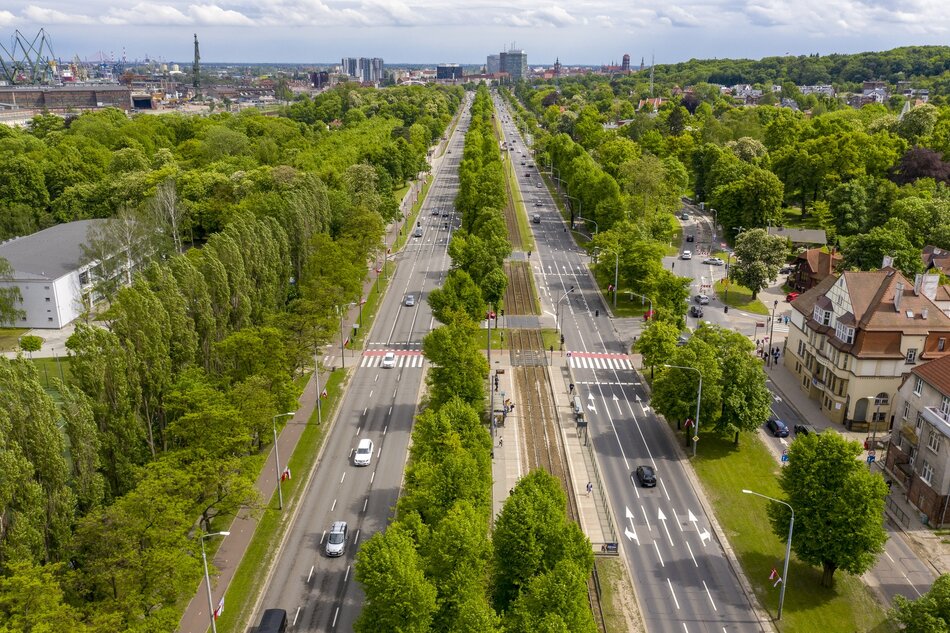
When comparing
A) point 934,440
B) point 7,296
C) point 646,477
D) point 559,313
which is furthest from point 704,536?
point 7,296

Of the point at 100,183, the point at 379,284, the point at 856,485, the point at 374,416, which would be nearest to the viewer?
the point at 856,485

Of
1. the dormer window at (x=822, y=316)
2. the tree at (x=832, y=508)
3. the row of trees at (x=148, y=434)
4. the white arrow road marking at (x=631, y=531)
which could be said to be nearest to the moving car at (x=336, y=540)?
the row of trees at (x=148, y=434)

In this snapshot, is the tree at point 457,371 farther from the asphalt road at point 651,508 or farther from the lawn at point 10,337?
the lawn at point 10,337

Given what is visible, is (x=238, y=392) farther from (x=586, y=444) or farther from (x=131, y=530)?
(x=586, y=444)

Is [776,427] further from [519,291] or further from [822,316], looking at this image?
[519,291]

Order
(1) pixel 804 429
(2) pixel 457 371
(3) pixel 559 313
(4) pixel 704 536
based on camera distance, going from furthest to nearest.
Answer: (3) pixel 559 313
(1) pixel 804 429
(2) pixel 457 371
(4) pixel 704 536

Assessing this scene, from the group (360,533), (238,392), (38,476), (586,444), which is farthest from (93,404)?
(586,444)

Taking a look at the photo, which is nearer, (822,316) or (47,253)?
(822,316)
